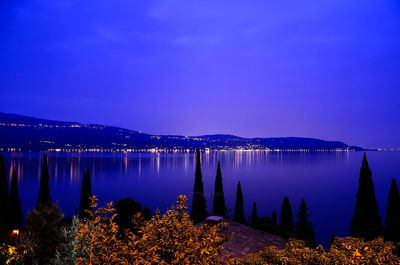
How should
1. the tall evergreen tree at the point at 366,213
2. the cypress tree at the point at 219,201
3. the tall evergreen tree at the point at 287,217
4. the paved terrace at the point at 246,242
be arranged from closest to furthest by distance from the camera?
the paved terrace at the point at 246,242 < the tall evergreen tree at the point at 366,213 < the tall evergreen tree at the point at 287,217 < the cypress tree at the point at 219,201

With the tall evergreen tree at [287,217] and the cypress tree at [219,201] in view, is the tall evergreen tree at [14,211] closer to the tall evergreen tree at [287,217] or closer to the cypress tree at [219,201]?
the cypress tree at [219,201]

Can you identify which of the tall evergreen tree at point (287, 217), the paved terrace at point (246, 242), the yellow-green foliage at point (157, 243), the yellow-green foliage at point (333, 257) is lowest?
the tall evergreen tree at point (287, 217)

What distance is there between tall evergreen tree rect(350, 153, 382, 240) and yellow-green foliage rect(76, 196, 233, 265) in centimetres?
2732

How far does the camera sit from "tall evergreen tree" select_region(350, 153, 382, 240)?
2836cm

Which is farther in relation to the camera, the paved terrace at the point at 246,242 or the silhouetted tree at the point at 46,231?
the silhouetted tree at the point at 46,231

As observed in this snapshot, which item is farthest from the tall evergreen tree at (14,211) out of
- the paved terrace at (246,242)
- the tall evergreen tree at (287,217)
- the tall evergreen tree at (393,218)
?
the tall evergreen tree at (393,218)

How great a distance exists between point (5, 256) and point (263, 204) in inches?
2950

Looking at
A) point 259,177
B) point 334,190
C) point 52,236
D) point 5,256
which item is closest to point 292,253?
point 5,256


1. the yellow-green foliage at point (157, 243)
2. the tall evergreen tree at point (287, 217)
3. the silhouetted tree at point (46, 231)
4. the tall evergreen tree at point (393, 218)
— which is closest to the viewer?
the yellow-green foliage at point (157, 243)

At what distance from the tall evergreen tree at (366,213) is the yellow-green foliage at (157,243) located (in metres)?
27.3

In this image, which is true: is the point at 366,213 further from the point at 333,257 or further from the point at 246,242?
the point at 333,257

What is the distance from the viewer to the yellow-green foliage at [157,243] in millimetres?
6441

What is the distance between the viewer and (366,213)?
2866 cm

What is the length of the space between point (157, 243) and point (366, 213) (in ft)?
96.8
